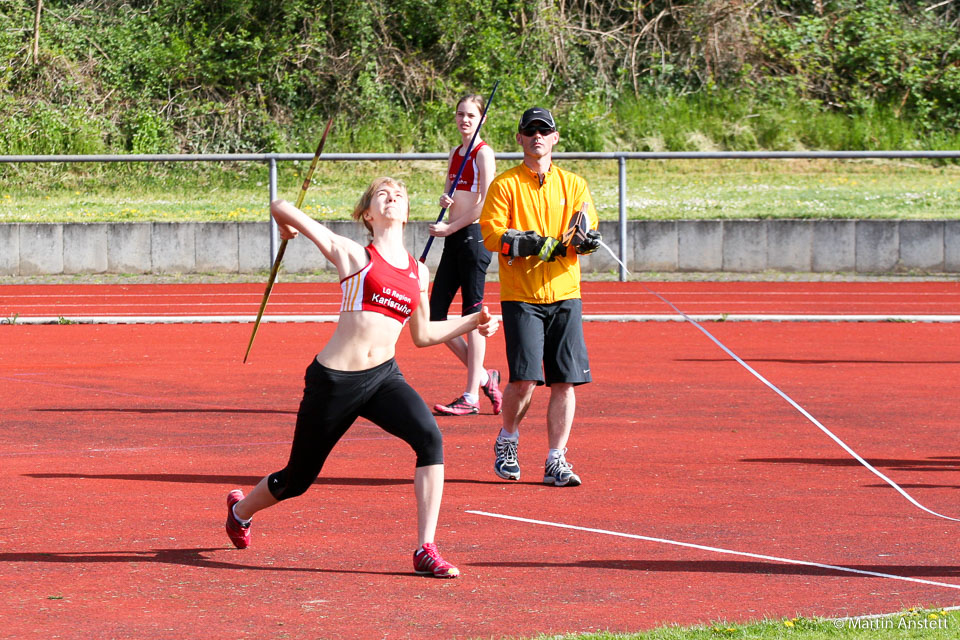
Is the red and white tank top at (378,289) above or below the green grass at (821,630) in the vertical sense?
above

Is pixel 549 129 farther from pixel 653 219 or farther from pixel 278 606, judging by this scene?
pixel 653 219

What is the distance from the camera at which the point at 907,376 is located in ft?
39.0

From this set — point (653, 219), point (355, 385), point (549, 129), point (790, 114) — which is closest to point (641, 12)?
point (790, 114)

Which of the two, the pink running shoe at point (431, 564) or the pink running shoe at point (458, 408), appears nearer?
the pink running shoe at point (431, 564)

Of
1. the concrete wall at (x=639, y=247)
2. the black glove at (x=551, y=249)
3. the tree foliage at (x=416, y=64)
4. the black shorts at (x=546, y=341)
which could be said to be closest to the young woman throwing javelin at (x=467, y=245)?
the black shorts at (x=546, y=341)

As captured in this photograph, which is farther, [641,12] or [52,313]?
[641,12]

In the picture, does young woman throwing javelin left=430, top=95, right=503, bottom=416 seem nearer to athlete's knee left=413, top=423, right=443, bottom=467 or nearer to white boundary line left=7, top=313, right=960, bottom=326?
athlete's knee left=413, top=423, right=443, bottom=467

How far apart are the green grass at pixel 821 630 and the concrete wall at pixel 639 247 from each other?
1560 cm

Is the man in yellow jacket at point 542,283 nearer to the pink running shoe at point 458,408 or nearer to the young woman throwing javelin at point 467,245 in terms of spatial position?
the young woman throwing javelin at point 467,245

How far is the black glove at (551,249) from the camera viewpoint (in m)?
7.16

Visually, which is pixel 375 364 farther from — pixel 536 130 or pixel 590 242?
pixel 536 130

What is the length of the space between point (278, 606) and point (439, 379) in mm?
6496

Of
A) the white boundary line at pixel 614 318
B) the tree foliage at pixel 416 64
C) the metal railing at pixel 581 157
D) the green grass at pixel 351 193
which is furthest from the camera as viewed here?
the tree foliage at pixel 416 64

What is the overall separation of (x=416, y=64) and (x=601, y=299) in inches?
565
